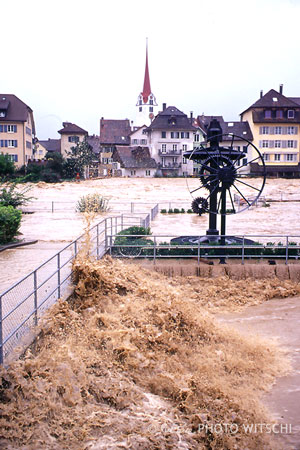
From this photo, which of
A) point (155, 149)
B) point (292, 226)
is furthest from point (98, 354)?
point (155, 149)

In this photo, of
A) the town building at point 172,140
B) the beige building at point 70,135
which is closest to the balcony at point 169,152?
the town building at point 172,140

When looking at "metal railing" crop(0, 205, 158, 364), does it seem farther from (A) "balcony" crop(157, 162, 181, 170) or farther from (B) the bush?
(A) "balcony" crop(157, 162, 181, 170)

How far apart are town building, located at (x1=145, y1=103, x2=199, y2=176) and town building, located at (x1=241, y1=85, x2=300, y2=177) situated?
10.4m

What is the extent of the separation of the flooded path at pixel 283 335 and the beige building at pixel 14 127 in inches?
2467

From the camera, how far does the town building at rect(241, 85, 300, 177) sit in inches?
3071

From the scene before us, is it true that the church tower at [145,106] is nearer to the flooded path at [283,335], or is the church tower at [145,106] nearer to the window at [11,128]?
the window at [11,128]

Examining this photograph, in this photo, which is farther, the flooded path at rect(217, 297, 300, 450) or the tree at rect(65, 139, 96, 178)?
the tree at rect(65, 139, 96, 178)

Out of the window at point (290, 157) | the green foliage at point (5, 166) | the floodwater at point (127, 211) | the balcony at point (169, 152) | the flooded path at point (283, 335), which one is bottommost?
the flooded path at point (283, 335)

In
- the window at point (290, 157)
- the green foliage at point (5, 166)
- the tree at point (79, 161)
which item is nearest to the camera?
the green foliage at point (5, 166)

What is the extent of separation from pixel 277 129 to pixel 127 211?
47.3 metres

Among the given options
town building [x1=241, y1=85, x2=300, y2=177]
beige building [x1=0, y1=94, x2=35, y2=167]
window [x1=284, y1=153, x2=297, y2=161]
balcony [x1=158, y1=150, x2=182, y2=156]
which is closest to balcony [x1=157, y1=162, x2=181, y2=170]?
balcony [x1=158, y1=150, x2=182, y2=156]

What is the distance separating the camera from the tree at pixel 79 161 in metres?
71.7

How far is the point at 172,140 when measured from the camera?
269ft

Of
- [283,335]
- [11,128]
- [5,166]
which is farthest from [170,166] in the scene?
[283,335]
